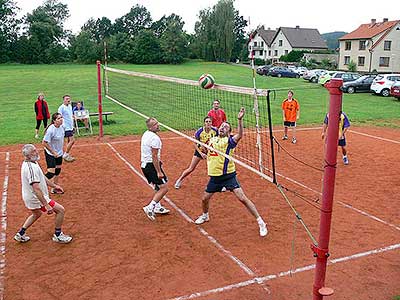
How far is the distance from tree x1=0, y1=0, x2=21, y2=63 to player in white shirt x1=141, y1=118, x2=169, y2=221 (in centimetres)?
7052

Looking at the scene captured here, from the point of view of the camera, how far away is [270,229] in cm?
768

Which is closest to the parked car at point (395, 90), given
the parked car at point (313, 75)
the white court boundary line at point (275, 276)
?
the parked car at point (313, 75)

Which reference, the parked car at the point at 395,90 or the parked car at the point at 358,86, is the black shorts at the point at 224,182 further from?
the parked car at the point at 358,86

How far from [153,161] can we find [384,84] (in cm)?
2733

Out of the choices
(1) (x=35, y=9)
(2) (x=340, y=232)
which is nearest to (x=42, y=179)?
(2) (x=340, y=232)

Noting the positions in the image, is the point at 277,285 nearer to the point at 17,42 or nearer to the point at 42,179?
the point at 42,179

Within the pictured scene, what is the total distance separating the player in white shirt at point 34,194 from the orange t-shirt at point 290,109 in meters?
9.42

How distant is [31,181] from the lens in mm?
6516

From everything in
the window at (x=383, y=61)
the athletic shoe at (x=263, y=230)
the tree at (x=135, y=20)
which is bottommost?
the athletic shoe at (x=263, y=230)

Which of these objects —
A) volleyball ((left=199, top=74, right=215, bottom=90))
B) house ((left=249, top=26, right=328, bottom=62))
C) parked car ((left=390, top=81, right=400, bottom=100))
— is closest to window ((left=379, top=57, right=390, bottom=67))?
house ((left=249, top=26, right=328, bottom=62))

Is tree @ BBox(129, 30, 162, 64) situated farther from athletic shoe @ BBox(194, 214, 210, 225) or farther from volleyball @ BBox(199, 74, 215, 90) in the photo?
athletic shoe @ BBox(194, 214, 210, 225)

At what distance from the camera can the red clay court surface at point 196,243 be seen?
5.82m

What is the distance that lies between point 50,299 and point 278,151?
9.61 metres

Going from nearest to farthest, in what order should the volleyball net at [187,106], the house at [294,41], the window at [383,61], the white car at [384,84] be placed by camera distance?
1. the volleyball net at [187,106]
2. the white car at [384,84]
3. the window at [383,61]
4. the house at [294,41]
